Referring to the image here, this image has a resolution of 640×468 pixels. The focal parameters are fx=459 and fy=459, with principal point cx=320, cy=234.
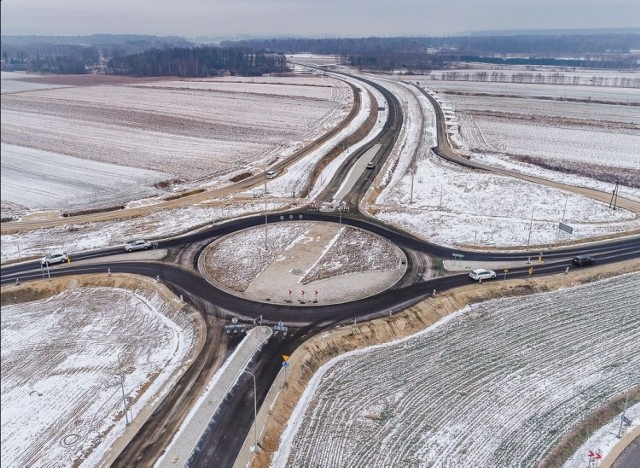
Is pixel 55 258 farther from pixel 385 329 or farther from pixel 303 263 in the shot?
pixel 385 329

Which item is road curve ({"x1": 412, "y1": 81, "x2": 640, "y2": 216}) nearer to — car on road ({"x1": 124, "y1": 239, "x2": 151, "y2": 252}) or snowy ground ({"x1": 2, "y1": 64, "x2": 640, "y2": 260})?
snowy ground ({"x1": 2, "y1": 64, "x2": 640, "y2": 260})

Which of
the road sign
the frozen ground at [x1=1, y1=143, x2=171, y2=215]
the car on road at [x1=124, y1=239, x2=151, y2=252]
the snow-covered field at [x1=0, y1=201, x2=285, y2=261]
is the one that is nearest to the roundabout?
the car on road at [x1=124, y1=239, x2=151, y2=252]

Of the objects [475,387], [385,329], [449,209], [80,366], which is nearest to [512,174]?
[449,209]

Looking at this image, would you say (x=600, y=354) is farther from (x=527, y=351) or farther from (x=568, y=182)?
(x=568, y=182)

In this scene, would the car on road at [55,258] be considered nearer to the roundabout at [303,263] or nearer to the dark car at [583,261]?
the roundabout at [303,263]

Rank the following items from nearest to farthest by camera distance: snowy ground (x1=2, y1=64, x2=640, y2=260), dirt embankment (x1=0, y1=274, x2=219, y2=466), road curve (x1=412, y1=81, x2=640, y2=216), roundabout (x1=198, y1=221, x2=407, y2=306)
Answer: dirt embankment (x1=0, y1=274, x2=219, y2=466), roundabout (x1=198, y1=221, x2=407, y2=306), snowy ground (x1=2, y1=64, x2=640, y2=260), road curve (x1=412, y1=81, x2=640, y2=216)

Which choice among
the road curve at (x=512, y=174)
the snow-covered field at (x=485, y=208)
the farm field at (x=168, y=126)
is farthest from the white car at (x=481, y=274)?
the farm field at (x=168, y=126)

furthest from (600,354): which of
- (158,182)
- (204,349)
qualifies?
(158,182)

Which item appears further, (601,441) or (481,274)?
(481,274)
